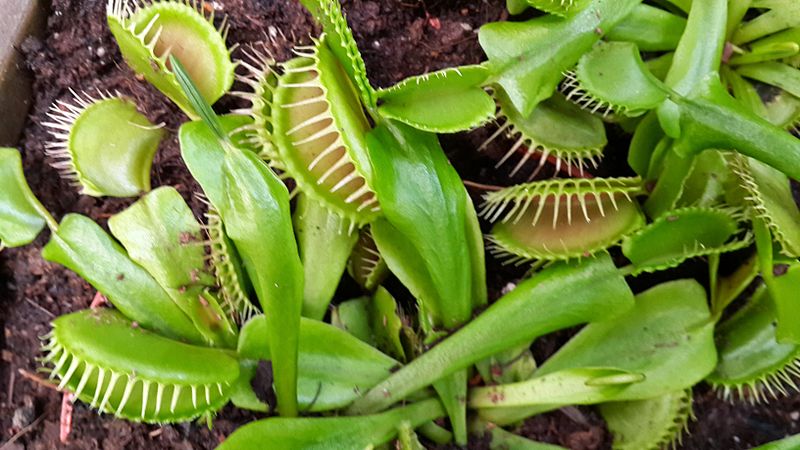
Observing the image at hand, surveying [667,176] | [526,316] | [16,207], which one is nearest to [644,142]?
[667,176]

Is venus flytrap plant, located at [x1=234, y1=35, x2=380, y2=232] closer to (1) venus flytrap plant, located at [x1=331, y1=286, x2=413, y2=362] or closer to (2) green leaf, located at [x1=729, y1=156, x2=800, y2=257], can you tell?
(1) venus flytrap plant, located at [x1=331, y1=286, x2=413, y2=362]

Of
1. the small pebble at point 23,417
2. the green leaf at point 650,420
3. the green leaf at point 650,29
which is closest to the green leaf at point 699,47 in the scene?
the green leaf at point 650,29

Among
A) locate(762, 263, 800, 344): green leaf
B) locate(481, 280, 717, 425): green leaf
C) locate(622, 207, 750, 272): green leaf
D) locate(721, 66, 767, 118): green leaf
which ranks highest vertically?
locate(721, 66, 767, 118): green leaf

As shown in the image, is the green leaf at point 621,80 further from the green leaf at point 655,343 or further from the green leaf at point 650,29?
the green leaf at point 655,343

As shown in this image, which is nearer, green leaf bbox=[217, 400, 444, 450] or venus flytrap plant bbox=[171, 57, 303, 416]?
venus flytrap plant bbox=[171, 57, 303, 416]

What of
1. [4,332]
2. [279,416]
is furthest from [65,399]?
[279,416]

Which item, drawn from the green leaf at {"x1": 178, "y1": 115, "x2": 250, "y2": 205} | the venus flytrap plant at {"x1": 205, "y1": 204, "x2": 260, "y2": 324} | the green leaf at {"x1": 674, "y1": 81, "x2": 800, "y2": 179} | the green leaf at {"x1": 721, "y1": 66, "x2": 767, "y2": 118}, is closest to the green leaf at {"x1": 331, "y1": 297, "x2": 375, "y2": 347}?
the venus flytrap plant at {"x1": 205, "y1": 204, "x2": 260, "y2": 324}
